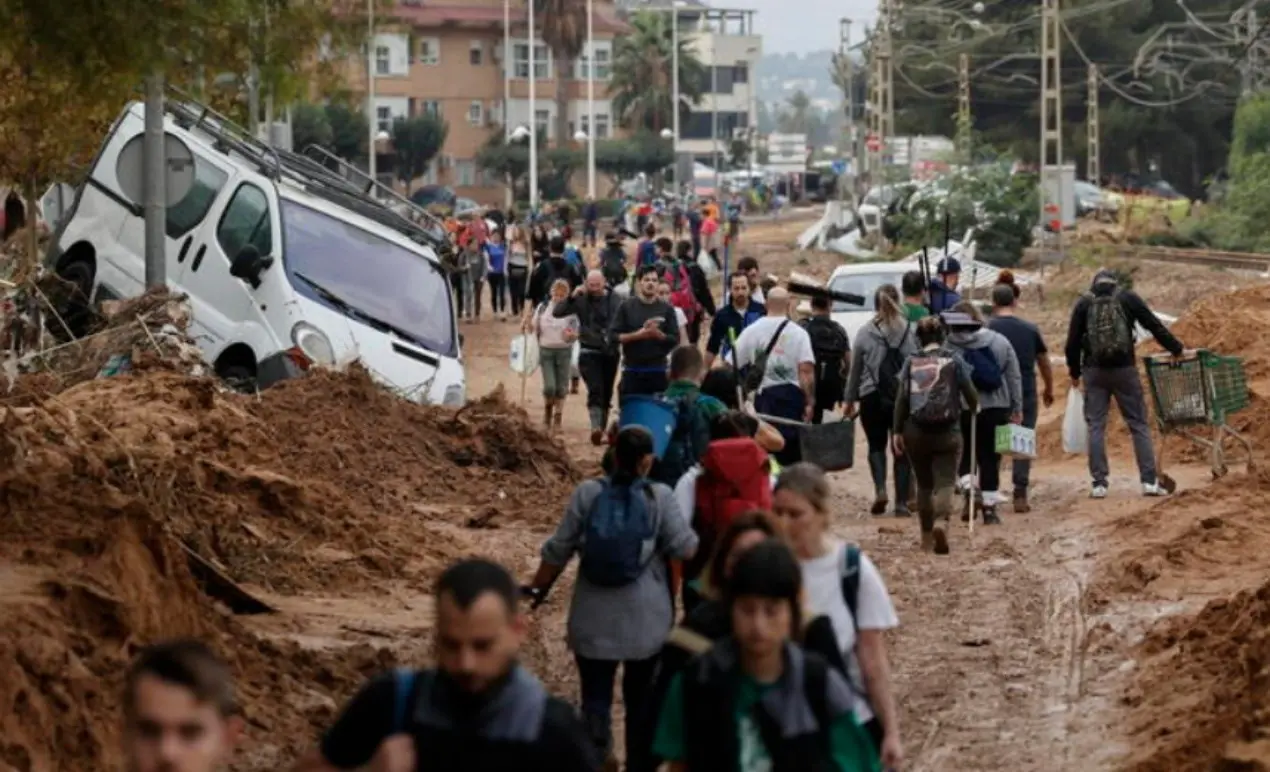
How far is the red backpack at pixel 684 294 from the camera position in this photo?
2603 centimetres

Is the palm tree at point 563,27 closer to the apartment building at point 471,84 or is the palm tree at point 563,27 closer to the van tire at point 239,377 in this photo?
the apartment building at point 471,84

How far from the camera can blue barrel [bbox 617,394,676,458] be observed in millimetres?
12812

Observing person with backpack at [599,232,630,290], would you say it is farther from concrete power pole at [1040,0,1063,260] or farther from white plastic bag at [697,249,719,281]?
white plastic bag at [697,249,719,281]

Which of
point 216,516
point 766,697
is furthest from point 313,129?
point 766,697

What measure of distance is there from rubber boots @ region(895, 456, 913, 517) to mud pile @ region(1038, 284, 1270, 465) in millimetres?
3465

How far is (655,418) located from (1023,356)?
7493 millimetres

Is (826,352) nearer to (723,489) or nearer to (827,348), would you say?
(827,348)

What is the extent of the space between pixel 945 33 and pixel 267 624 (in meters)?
91.1

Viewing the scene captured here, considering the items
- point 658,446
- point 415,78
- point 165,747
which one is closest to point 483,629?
point 165,747

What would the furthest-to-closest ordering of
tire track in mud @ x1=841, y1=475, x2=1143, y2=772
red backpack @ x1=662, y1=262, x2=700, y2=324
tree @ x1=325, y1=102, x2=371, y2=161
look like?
tree @ x1=325, y1=102, x2=371, y2=161, red backpack @ x1=662, y1=262, x2=700, y2=324, tire track in mud @ x1=841, y1=475, x2=1143, y2=772

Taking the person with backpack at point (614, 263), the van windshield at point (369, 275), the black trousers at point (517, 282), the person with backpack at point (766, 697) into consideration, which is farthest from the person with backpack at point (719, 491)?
the black trousers at point (517, 282)

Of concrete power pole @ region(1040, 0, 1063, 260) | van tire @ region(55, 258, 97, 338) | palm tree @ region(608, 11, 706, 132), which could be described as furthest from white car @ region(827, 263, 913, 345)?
palm tree @ region(608, 11, 706, 132)

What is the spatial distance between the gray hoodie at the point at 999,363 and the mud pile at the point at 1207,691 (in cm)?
427

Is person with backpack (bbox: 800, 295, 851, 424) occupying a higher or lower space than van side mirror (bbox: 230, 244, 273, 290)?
lower
